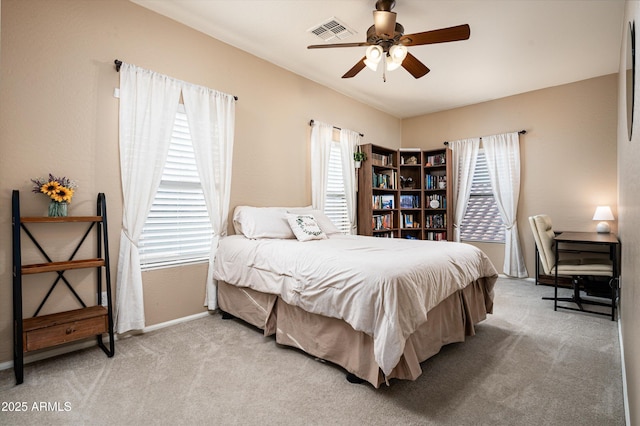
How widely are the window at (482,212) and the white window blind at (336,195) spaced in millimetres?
2321

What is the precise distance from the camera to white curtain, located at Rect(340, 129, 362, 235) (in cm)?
488

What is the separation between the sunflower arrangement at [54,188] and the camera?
7.53ft

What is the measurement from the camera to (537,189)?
16.2 ft

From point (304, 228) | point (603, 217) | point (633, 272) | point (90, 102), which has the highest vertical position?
point (90, 102)

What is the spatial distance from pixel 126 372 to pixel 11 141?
5.98 feet

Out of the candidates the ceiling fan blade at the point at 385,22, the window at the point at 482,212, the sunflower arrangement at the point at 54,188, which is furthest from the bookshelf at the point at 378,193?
the sunflower arrangement at the point at 54,188

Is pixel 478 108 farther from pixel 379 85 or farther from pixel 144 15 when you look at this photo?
pixel 144 15

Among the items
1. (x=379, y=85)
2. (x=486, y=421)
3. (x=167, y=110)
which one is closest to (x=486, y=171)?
(x=379, y=85)

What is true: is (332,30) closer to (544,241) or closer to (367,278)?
(367,278)

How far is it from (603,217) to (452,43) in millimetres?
3015

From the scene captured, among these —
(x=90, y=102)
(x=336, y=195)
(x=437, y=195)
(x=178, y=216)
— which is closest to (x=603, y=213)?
(x=437, y=195)

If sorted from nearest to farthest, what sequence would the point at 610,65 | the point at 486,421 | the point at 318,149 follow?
the point at 486,421
the point at 610,65
the point at 318,149

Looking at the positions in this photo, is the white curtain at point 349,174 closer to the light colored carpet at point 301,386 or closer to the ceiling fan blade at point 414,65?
the ceiling fan blade at point 414,65

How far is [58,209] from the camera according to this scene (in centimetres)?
234
